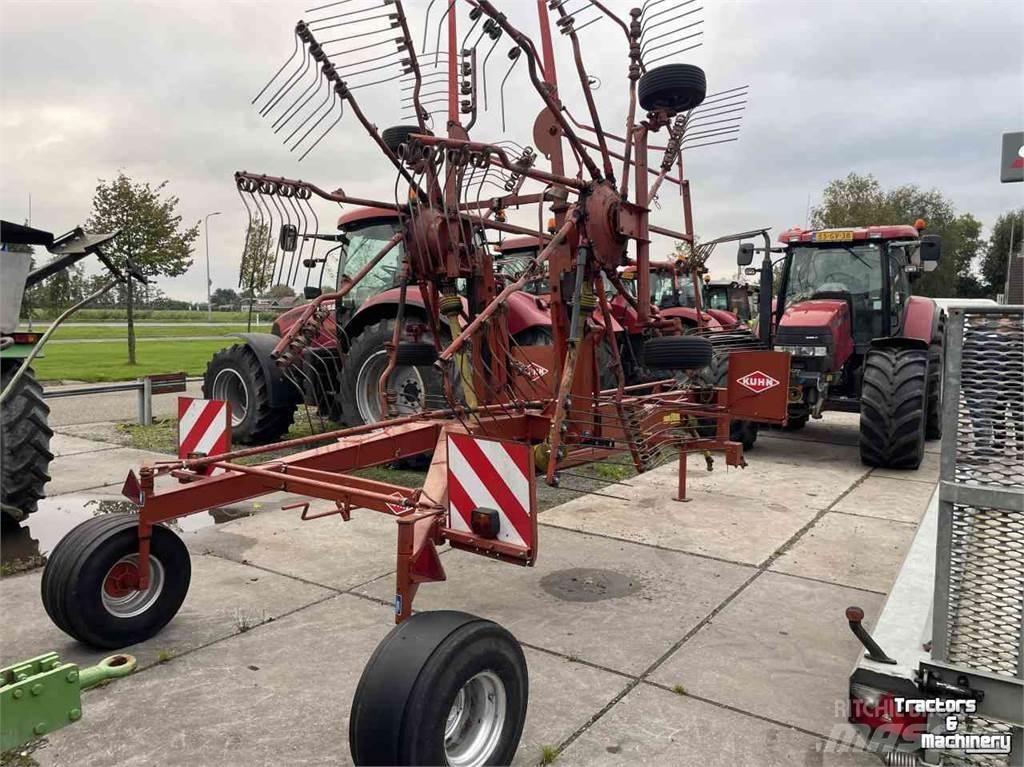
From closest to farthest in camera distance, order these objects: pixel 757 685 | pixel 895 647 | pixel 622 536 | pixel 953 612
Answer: pixel 953 612 < pixel 895 647 < pixel 757 685 < pixel 622 536

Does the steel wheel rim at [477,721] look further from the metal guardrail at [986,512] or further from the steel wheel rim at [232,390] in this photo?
the steel wheel rim at [232,390]

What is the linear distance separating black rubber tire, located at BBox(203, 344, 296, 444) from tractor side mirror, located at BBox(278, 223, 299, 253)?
153 inches

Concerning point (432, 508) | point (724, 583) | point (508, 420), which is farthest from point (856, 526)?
point (432, 508)

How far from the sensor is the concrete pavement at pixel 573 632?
2.71 meters

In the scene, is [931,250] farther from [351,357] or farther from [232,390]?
[232,390]

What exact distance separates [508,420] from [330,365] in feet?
12.9

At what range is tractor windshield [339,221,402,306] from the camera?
7.97 meters

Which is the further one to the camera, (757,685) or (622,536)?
(622,536)

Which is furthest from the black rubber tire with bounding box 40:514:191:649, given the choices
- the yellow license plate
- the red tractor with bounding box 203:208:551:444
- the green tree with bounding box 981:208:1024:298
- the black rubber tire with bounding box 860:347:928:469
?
the green tree with bounding box 981:208:1024:298

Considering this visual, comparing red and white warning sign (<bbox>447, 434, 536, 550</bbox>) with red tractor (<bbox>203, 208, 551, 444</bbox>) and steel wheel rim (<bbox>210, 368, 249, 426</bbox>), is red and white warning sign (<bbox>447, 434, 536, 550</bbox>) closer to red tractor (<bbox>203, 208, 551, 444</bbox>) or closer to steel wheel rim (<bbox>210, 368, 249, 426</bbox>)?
red tractor (<bbox>203, 208, 551, 444</bbox>)

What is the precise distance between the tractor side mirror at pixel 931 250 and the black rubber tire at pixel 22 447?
325 inches

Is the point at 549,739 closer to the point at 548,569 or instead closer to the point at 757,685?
the point at 757,685

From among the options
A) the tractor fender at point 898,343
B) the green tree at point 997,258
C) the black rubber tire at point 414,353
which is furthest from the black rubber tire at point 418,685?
the green tree at point 997,258

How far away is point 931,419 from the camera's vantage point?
9.34 metres
